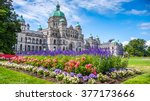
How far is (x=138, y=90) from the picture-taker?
495 cm

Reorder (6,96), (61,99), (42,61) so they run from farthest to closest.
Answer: (42,61) < (6,96) < (61,99)

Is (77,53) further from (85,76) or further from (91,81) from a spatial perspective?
(91,81)

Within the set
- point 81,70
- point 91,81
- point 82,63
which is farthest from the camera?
point 82,63

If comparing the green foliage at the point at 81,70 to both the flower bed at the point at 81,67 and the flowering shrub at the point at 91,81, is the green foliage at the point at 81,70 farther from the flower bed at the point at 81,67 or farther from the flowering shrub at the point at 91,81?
the flowering shrub at the point at 91,81

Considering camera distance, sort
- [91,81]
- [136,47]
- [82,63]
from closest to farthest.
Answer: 1. [91,81]
2. [136,47]
3. [82,63]

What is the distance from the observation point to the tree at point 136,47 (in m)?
5.86

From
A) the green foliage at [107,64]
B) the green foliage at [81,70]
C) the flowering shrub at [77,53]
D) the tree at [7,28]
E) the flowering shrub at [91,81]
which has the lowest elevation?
the flowering shrub at [91,81]

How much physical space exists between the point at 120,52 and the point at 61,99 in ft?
11.4

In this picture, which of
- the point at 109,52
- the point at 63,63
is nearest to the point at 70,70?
the point at 63,63

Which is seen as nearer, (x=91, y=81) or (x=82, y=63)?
(x=91, y=81)

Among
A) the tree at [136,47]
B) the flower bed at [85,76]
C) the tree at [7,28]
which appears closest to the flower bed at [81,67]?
the flower bed at [85,76]

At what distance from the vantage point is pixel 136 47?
6312 millimetres

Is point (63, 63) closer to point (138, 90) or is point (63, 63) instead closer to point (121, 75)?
point (121, 75)

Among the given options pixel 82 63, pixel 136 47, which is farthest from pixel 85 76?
pixel 136 47
